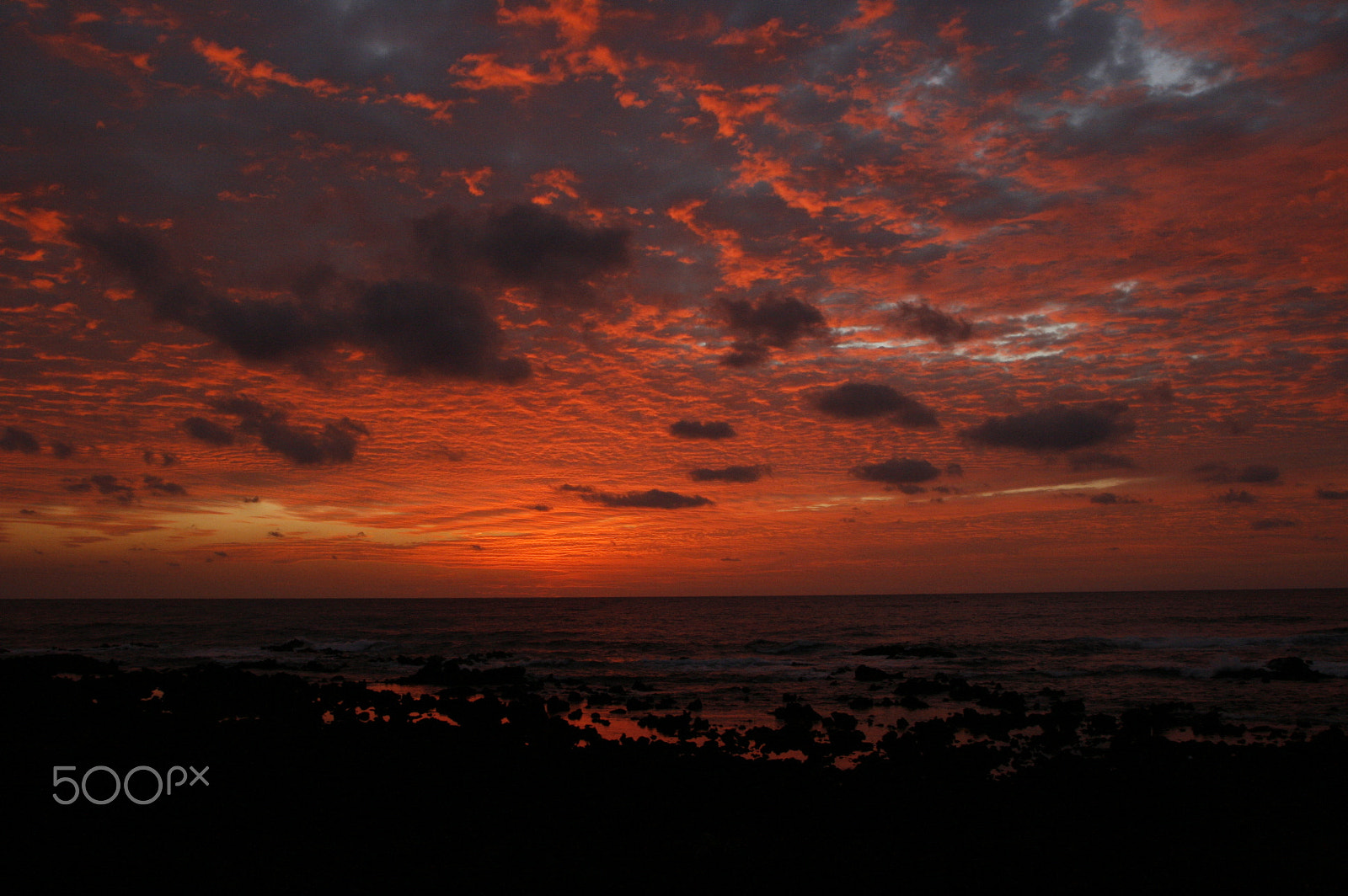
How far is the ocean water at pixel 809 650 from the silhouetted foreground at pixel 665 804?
7909 millimetres

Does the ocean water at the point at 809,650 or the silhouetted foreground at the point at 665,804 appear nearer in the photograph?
the silhouetted foreground at the point at 665,804

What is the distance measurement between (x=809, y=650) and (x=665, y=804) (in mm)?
42339

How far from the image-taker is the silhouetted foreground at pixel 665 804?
10.9 m

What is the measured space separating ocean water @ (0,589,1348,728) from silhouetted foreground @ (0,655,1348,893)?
791 cm

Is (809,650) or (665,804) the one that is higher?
(665,804)

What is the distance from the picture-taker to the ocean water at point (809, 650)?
102ft

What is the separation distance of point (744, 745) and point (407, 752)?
891cm

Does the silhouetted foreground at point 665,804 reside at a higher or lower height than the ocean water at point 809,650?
higher

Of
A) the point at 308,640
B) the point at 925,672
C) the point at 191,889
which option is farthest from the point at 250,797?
the point at 308,640

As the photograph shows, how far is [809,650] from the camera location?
5456 centimetres

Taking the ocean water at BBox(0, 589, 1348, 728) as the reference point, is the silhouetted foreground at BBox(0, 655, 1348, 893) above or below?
above

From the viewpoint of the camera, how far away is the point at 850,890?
34.1 feet

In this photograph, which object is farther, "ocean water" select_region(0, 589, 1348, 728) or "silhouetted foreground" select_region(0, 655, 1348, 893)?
"ocean water" select_region(0, 589, 1348, 728)

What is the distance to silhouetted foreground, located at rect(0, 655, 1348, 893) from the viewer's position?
1090cm
